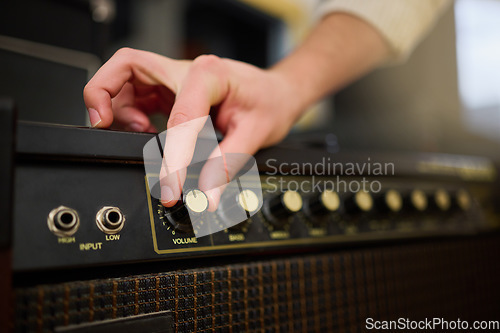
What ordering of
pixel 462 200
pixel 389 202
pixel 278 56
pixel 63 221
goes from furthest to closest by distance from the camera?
pixel 278 56
pixel 462 200
pixel 389 202
pixel 63 221

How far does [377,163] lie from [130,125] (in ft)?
1.19

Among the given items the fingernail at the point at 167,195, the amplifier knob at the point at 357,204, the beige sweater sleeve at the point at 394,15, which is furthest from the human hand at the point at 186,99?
the beige sweater sleeve at the point at 394,15

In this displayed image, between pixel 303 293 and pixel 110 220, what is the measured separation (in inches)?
9.6

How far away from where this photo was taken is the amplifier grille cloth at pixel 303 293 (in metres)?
0.34

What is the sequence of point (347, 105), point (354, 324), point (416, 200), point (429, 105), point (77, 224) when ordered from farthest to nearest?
1. point (347, 105)
2. point (429, 105)
3. point (416, 200)
4. point (354, 324)
5. point (77, 224)

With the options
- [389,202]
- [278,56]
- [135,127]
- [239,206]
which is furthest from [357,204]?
[278,56]

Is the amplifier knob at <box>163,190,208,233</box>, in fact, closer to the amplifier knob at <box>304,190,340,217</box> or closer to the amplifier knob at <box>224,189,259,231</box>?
the amplifier knob at <box>224,189,259,231</box>

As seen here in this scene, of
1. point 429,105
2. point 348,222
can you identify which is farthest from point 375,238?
point 429,105

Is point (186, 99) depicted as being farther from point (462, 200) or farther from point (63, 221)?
point (462, 200)

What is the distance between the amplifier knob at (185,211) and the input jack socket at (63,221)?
87 mm

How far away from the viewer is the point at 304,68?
2.19 feet

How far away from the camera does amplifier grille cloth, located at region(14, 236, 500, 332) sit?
34 cm

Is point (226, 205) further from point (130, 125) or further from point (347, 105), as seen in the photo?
point (347, 105)

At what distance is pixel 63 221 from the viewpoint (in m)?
0.34
